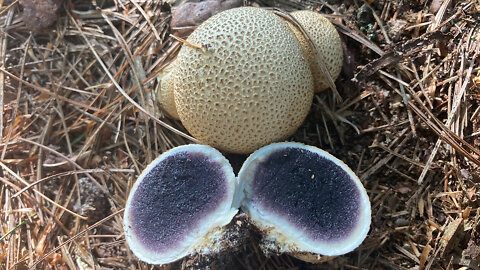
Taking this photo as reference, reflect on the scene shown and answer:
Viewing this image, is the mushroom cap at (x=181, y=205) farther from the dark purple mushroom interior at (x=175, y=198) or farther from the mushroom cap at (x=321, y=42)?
the mushroom cap at (x=321, y=42)

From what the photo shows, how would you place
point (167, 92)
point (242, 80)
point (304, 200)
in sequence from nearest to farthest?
point (242, 80) < point (304, 200) < point (167, 92)

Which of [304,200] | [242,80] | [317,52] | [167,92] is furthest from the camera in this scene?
[167,92]

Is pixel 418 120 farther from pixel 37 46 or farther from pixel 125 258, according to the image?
pixel 37 46

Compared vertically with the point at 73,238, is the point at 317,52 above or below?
above

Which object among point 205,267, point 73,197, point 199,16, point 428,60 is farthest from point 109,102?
point 428,60

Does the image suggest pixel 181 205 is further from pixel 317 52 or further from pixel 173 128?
pixel 317 52

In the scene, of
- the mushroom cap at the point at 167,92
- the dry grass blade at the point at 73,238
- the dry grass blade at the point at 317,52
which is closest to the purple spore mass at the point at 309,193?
the dry grass blade at the point at 317,52

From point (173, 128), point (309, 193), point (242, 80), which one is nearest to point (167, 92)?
point (173, 128)

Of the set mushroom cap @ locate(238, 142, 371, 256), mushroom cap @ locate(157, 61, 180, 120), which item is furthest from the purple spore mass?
mushroom cap @ locate(157, 61, 180, 120)
